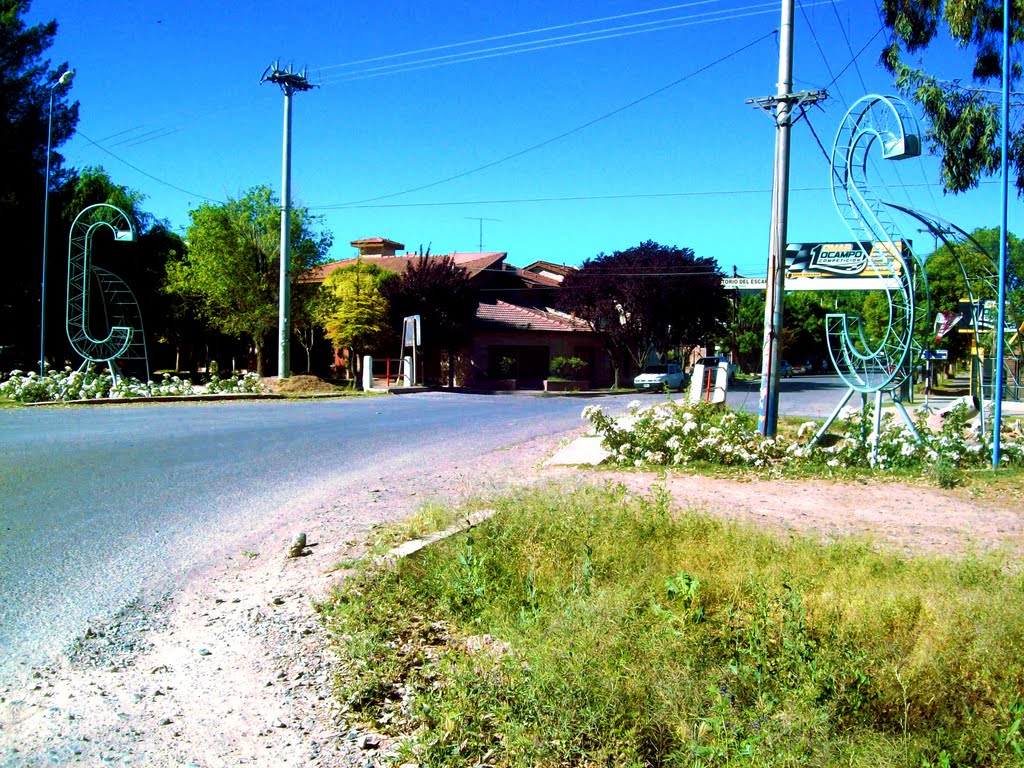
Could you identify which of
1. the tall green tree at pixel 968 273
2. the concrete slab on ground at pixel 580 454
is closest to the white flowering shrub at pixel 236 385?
the concrete slab on ground at pixel 580 454

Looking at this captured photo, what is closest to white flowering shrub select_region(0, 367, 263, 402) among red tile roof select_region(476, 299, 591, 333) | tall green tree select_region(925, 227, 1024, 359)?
tall green tree select_region(925, 227, 1024, 359)

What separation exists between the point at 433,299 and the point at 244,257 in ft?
27.5

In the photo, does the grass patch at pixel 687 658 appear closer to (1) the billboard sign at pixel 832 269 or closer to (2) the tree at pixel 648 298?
(1) the billboard sign at pixel 832 269

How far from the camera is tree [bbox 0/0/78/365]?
36.4 m

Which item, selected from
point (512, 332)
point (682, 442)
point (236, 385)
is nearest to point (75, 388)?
point (236, 385)

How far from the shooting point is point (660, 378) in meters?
42.8

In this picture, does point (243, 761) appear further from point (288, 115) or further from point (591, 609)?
point (288, 115)

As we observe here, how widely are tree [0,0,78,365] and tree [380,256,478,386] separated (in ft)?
47.0

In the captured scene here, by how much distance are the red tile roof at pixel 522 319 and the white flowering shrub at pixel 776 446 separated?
32.2m

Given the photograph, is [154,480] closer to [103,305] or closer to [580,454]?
[580,454]

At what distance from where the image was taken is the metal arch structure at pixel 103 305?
25203mm

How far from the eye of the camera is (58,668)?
4.75 metres

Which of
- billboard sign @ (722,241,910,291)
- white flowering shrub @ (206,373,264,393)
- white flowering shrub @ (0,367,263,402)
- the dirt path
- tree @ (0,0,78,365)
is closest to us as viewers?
the dirt path

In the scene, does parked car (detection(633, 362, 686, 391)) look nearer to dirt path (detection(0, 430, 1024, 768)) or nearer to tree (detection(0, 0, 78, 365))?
tree (detection(0, 0, 78, 365))
